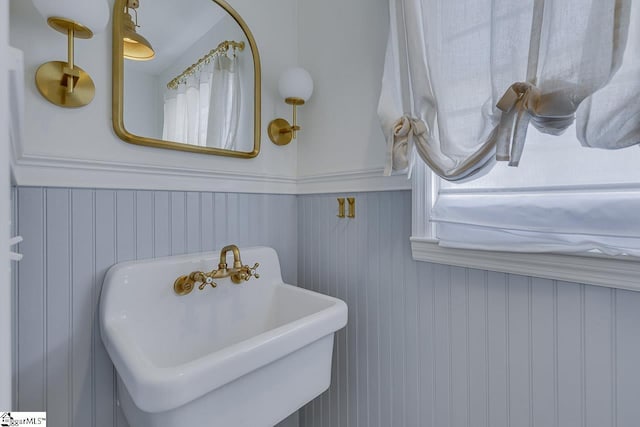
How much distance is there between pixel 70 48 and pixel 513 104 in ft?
3.66

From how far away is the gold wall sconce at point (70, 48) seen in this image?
30.0 inches

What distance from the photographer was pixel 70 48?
Result: 2.68 feet

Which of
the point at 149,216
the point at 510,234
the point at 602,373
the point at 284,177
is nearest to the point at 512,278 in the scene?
the point at 510,234

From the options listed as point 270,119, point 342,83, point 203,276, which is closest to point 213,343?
point 203,276

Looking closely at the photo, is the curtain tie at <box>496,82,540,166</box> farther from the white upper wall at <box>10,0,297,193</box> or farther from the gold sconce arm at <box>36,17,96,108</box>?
the gold sconce arm at <box>36,17,96,108</box>

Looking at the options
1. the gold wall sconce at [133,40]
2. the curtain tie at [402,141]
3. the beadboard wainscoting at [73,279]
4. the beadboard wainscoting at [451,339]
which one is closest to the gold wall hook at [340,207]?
the beadboard wainscoting at [451,339]

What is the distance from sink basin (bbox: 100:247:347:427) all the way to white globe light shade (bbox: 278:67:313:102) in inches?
26.1

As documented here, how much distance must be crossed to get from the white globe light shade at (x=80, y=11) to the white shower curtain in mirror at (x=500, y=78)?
0.82m

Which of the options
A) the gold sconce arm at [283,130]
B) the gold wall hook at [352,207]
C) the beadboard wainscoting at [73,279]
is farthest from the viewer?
the gold sconce arm at [283,130]

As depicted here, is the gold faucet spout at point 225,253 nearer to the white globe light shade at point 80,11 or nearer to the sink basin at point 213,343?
the sink basin at point 213,343

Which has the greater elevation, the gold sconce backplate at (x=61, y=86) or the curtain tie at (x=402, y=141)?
the gold sconce backplate at (x=61, y=86)

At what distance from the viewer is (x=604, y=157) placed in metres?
0.68
